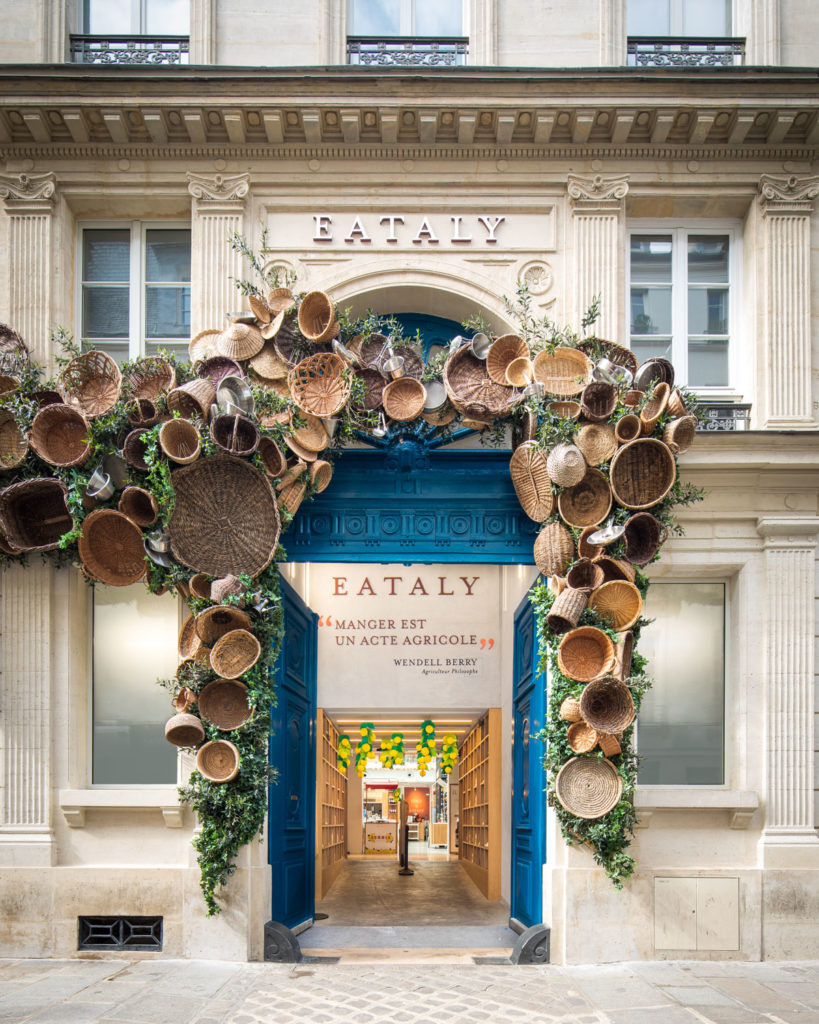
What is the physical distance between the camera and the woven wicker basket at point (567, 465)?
25.6ft

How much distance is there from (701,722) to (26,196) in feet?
24.9

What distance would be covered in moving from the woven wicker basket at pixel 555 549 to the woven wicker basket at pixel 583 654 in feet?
1.80

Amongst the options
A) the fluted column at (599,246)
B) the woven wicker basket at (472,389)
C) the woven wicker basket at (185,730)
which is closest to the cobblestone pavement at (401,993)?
the woven wicker basket at (185,730)

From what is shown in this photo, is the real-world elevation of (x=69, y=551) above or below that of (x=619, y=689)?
above

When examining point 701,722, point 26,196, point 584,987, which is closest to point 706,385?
point 701,722

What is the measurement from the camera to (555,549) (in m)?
7.92

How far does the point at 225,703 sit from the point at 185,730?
0.37 metres

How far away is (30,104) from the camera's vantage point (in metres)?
8.38

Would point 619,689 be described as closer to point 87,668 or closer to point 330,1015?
point 330,1015

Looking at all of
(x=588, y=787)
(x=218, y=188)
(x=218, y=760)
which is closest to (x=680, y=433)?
(x=588, y=787)

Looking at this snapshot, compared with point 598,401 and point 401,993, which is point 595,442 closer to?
point 598,401

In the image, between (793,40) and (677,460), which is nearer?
(677,460)

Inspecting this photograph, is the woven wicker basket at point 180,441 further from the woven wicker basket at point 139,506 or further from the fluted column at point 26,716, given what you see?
the fluted column at point 26,716

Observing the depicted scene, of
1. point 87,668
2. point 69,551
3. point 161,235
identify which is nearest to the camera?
point 69,551
